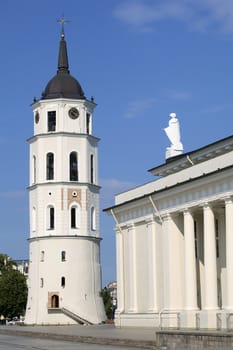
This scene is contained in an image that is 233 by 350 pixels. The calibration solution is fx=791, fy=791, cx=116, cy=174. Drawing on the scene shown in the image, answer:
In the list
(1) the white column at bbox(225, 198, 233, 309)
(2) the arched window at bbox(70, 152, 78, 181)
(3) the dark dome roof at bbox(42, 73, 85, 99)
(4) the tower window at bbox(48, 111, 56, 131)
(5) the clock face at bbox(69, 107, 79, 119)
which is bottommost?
(1) the white column at bbox(225, 198, 233, 309)

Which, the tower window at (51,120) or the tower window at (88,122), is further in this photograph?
the tower window at (88,122)

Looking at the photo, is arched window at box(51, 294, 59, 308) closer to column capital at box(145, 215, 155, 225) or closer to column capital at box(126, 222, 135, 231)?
column capital at box(126, 222, 135, 231)

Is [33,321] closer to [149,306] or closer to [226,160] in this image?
[149,306]

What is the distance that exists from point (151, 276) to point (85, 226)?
28327mm

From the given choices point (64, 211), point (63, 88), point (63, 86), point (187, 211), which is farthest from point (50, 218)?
point (187, 211)

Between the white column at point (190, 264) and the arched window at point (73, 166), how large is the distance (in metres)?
34.9

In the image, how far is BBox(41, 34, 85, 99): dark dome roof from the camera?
7869 centimetres

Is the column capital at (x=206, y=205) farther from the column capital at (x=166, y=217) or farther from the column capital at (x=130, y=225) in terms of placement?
the column capital at (x=130, y=225)

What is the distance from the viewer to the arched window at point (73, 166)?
77.7m

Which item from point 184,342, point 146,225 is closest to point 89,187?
point 146,225

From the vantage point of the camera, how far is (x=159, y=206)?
47.7m

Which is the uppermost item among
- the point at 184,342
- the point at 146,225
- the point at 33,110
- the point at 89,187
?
the point at 33,110

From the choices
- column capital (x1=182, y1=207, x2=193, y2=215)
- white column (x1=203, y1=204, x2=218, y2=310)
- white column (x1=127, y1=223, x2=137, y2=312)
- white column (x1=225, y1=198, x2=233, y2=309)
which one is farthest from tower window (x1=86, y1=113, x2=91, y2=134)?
white column (x1=225, y1=198, x2=233, y2=309)

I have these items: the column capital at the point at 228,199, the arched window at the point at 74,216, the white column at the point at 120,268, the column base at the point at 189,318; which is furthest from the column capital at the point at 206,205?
the arched window at the point at 74,216
